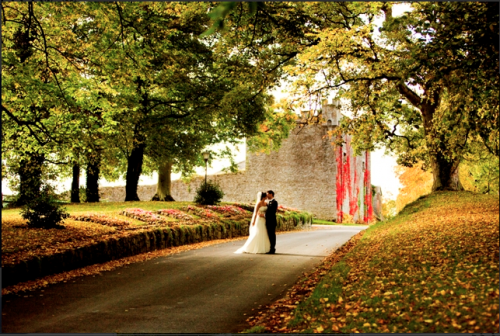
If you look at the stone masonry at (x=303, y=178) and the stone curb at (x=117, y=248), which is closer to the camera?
the stone curb at (x=117, y=248)

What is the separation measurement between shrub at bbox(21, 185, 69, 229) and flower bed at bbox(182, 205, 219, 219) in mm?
9282

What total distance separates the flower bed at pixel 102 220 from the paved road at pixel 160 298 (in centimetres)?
295

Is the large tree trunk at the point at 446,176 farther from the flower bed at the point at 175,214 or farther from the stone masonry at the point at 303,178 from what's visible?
the stone masonry at the point at 303,178

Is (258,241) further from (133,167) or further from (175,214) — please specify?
(133,167)

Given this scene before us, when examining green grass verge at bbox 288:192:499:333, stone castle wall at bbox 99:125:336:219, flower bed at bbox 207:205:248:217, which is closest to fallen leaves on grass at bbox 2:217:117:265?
green grass verge at bbox 288:192:499:333

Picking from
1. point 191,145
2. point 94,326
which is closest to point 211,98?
point 191,145

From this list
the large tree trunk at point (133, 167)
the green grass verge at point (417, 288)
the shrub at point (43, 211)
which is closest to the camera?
the green grass verge at point (417, 288)

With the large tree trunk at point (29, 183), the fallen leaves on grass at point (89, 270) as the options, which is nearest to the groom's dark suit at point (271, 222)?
the fallen leaves on grass at point (89, 270)

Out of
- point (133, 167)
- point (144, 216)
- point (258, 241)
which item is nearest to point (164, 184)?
point (133, 167)

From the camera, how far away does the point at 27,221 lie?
13.7 meters

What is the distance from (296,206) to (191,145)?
1904cm

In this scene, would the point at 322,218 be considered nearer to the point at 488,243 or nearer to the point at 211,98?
the point at 211,98

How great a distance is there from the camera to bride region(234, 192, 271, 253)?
1548cm

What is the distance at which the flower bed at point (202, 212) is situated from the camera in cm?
2208
